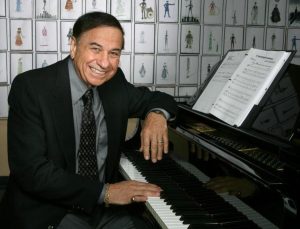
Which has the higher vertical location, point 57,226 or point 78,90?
point 78,90

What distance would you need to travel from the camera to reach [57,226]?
1.65 metres

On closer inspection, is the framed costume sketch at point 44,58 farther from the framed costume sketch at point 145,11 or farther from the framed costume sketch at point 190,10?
the framed costume sketch at point 190,10

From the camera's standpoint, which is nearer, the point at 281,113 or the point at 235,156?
the point at 235,156

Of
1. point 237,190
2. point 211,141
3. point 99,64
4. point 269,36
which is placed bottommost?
point 237,190

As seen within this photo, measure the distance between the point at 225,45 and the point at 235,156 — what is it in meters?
2.59

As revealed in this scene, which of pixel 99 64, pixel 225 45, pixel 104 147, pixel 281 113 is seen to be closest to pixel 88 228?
pixel 104 147

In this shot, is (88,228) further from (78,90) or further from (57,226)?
(78,90)

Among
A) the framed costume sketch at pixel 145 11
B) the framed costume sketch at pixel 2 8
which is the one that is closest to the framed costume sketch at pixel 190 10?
the framed costume sketch at pixel 145 11

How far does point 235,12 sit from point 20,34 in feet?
6.38

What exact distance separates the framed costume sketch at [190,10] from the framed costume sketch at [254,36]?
53 cm

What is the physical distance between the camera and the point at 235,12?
3748mm

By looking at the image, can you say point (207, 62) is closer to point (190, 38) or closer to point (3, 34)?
point (190, 38)

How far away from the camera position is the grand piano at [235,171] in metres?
1.14

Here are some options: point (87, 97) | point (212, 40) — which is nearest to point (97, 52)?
point (87, 97)
